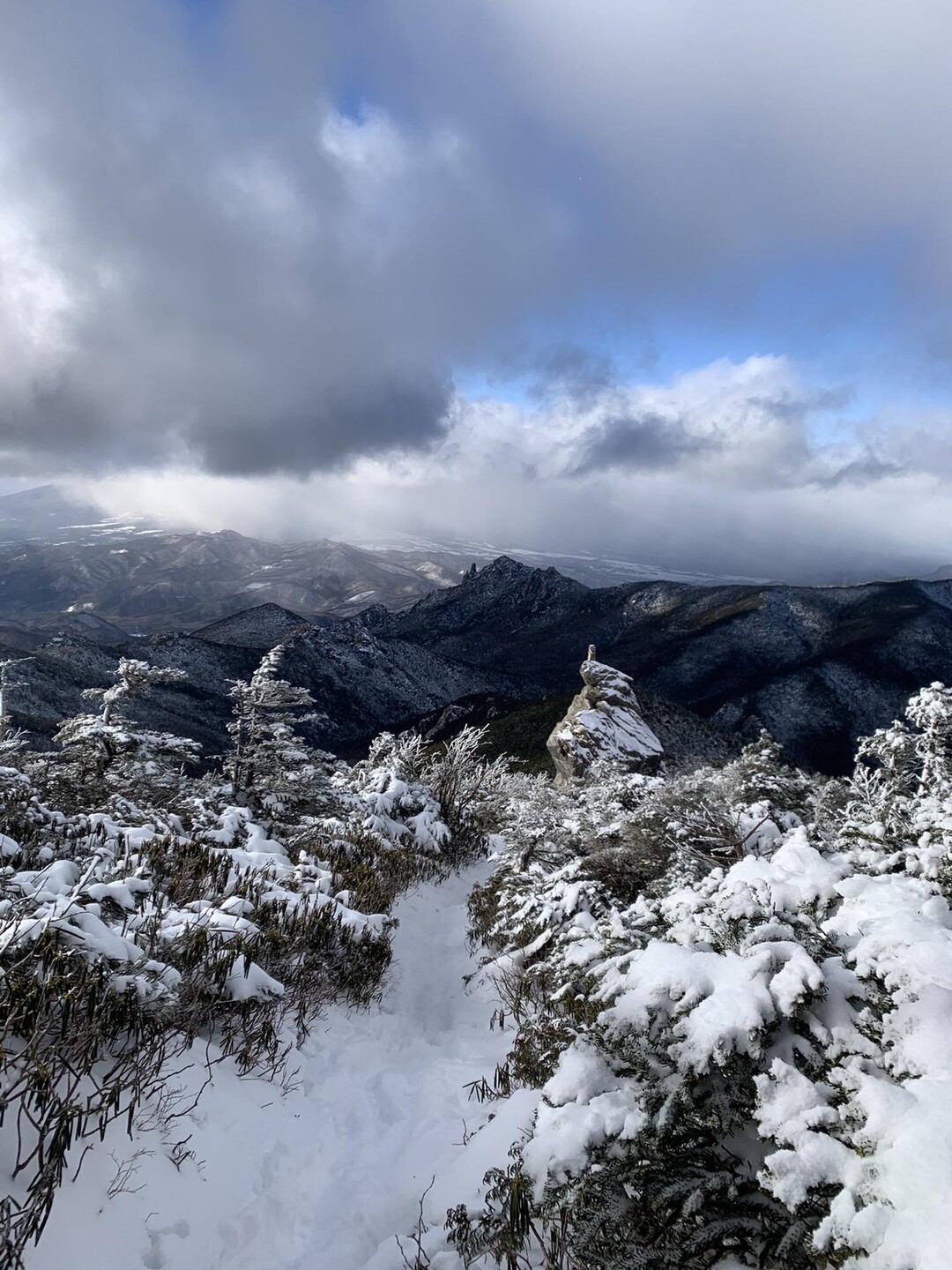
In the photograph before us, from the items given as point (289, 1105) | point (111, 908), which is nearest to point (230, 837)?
point (111, 908)

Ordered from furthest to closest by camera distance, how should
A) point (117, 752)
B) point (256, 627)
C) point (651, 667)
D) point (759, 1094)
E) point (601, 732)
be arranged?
point (256, 627), point (651, 667), point (601, 732), point (117, 752), point (759, 1094)

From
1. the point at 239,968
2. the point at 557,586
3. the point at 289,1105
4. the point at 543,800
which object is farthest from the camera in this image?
the point at 557,586

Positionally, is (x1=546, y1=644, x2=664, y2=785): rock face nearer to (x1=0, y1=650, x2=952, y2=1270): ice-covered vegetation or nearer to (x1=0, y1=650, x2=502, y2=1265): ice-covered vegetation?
(x1=0, y1=650, x2=502, y2=1265): ice-covered vegetation

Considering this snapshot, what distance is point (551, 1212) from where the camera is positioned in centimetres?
242

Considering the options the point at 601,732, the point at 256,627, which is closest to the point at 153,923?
the point at 601,732

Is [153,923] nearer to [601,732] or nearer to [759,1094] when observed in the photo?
[759,1094]

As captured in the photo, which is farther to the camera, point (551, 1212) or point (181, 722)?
point (181, 722)

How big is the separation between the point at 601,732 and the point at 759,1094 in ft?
81.0

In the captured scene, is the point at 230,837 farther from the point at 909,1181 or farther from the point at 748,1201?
the point at 909,1181

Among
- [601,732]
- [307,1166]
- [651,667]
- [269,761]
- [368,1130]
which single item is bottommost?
[651,667]

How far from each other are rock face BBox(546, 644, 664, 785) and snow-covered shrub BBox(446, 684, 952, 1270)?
2015 cm

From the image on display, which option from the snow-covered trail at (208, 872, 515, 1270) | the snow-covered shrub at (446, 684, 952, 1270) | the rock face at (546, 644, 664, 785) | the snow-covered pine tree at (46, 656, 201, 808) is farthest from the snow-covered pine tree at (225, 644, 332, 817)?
the rock face at (546, 644, 664, 785)

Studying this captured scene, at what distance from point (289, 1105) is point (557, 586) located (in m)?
134

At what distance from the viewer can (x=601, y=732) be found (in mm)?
26406
